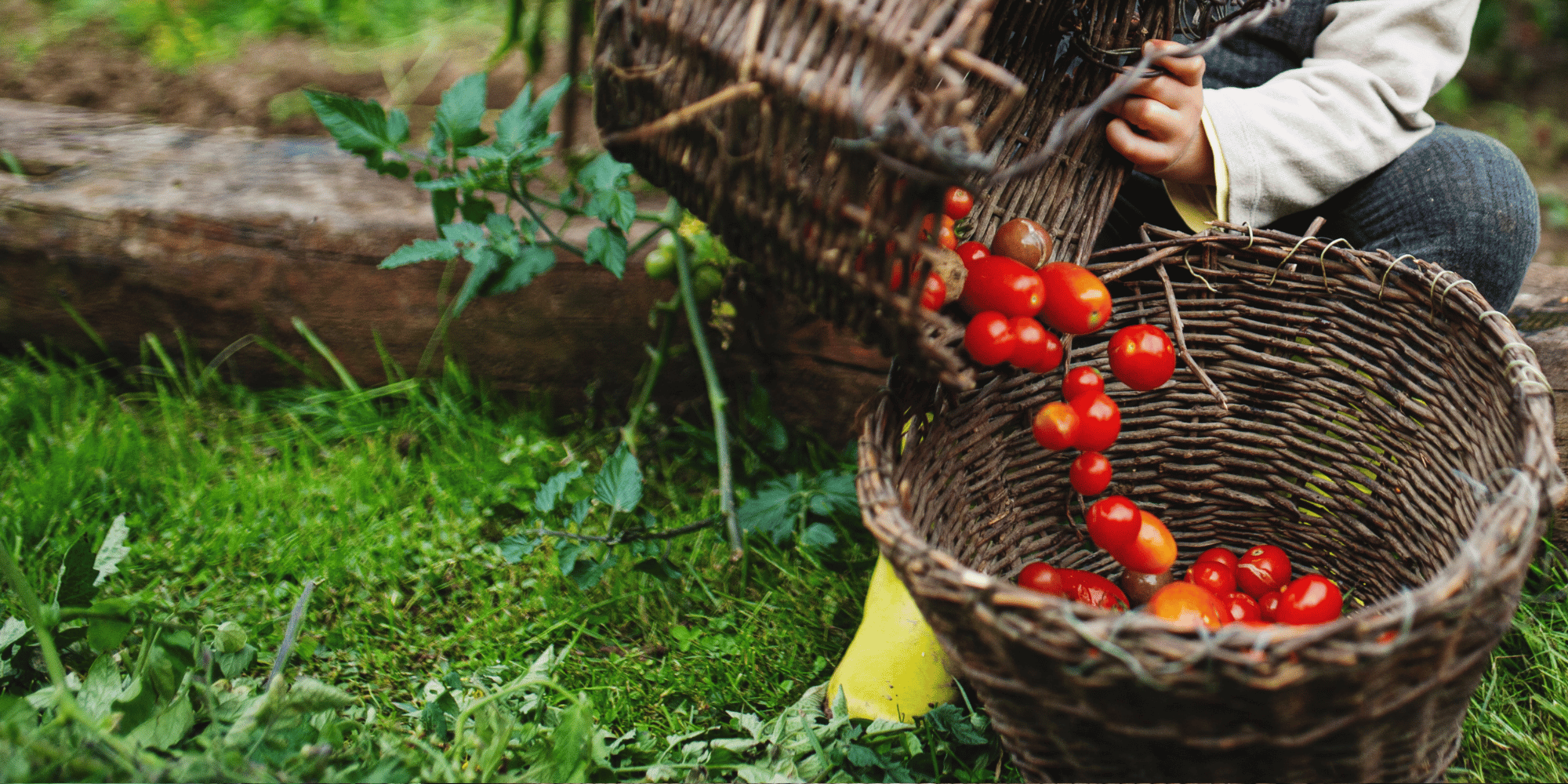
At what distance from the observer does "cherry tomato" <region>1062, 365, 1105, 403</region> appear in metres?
1.28

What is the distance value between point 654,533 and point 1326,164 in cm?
112

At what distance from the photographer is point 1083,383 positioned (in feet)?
4.21

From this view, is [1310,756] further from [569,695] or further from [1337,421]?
[569,695]

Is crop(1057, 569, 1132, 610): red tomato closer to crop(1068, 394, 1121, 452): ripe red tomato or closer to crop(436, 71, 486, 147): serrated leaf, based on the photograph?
crop(1068, 394, 1121, 452): ripe red tomato

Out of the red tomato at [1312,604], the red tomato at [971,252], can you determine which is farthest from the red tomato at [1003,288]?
the red tomato at [1312,604]

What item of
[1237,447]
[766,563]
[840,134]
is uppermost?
[840,134]

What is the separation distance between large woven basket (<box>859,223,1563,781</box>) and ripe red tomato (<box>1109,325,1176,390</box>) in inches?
3.1

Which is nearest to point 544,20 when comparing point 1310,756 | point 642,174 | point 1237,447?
point 642,174

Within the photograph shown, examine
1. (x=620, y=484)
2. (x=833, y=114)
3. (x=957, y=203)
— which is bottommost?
(x=620, y=484)

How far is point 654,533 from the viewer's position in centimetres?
156

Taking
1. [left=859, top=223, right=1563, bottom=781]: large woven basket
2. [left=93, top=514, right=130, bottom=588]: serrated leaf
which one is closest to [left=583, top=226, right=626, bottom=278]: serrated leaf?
[left=859, top=223, right=1563, bottom=781]: large woven basket

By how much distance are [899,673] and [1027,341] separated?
47cm

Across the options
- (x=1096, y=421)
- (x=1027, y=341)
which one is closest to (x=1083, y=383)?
(x=1096, y=421)

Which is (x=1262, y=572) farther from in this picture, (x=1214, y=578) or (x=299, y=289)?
(x=299, y=289)
